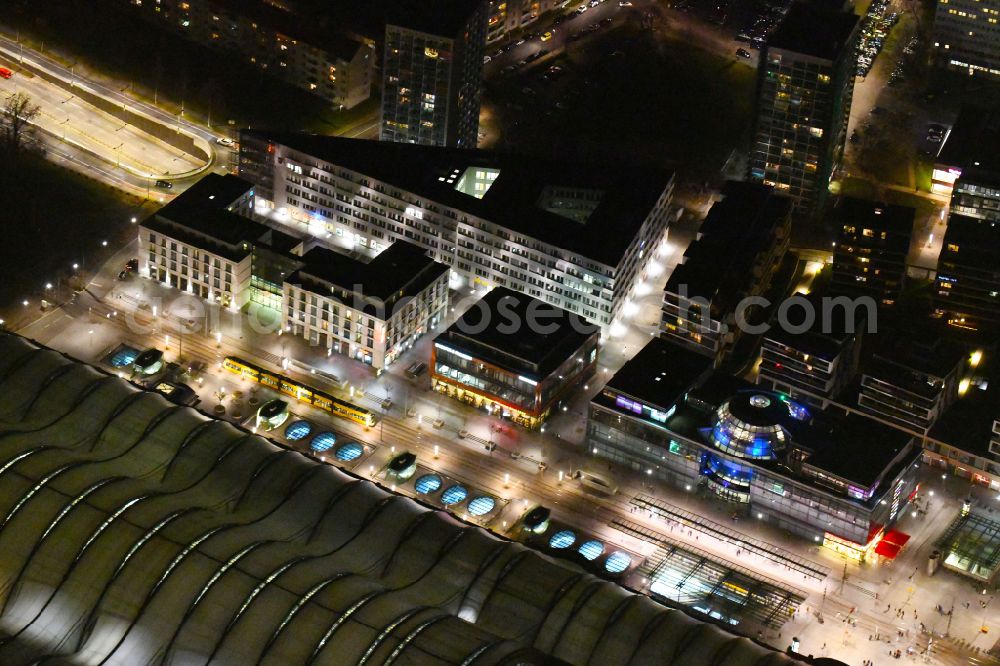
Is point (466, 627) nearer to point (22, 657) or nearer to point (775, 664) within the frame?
point (775, 664)

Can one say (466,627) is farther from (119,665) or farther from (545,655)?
(119,665)

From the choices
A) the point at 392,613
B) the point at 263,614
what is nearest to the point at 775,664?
the point at 392,613

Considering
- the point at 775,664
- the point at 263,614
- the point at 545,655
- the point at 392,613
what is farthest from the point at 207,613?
the point at 775,664

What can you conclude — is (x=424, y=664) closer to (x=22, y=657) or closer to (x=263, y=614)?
(x=263, y=614)

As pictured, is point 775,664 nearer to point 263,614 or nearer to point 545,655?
point 545,655

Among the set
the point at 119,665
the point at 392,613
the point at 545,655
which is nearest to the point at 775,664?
the point at 545,655

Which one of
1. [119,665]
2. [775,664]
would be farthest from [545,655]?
[119,665]
